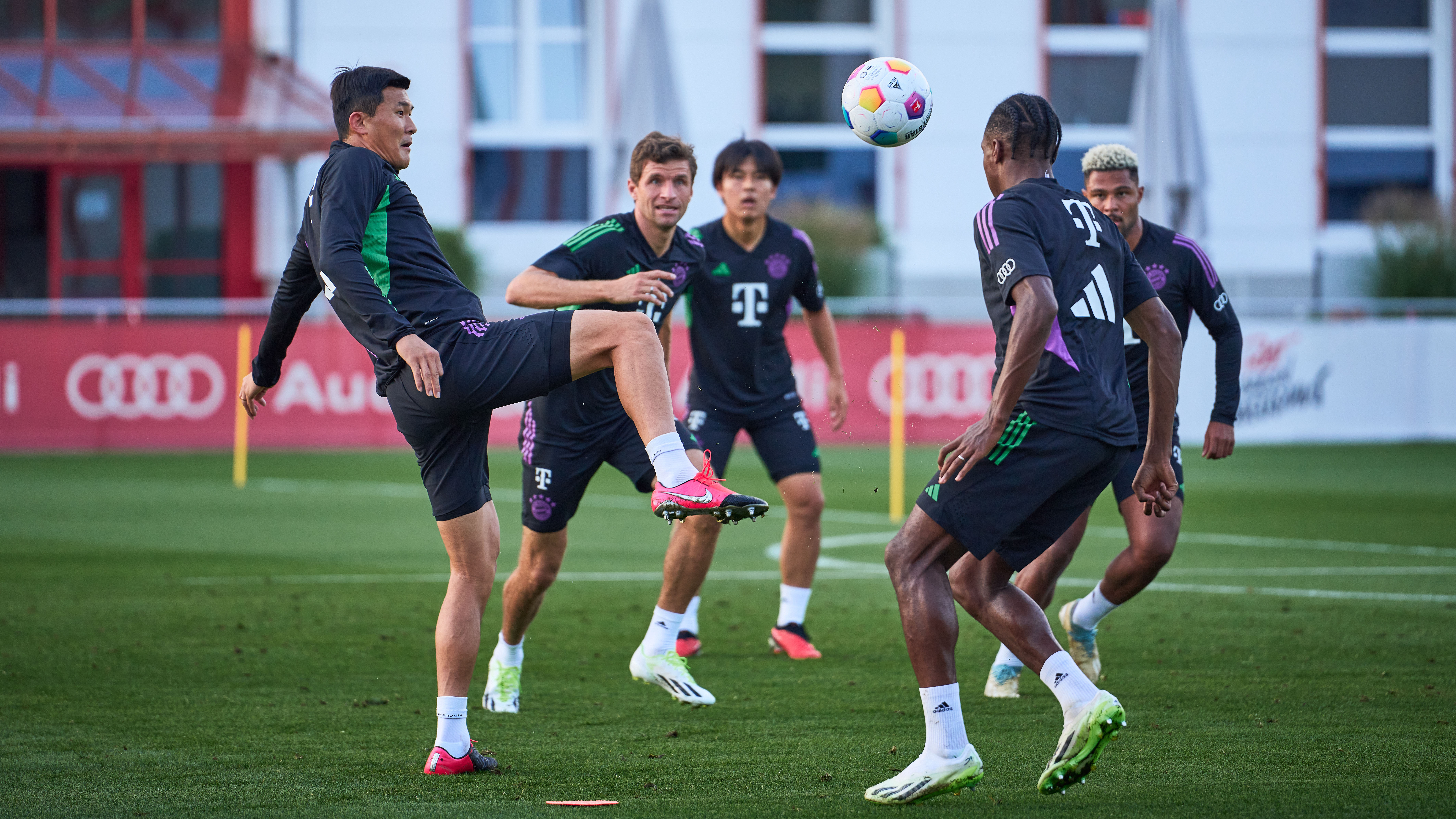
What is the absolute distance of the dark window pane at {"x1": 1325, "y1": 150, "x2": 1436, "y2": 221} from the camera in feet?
114

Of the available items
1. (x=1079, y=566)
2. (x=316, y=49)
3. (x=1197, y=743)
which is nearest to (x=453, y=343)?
(x=1197, y=743)

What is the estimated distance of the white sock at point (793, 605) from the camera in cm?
742

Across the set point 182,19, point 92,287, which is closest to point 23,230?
point 92,287

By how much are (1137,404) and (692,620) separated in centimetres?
243

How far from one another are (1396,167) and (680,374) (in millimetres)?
23195

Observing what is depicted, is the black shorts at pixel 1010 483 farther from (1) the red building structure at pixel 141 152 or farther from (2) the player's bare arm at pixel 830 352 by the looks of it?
(1) the red building structure at pixel 141 152

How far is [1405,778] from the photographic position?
4691 mm

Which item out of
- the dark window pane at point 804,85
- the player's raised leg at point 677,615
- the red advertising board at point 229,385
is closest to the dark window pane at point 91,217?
the red advertising board at point 229,385

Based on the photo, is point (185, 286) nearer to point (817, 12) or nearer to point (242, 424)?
point (242, 424)

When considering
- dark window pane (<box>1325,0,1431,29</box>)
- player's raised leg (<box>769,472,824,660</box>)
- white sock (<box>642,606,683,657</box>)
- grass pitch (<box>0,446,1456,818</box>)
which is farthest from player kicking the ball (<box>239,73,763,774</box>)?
dark window pane (<box>1325,0,1431,29</box>)

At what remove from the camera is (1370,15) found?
35156mm

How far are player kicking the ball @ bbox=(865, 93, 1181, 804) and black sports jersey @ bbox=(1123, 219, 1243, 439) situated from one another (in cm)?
190

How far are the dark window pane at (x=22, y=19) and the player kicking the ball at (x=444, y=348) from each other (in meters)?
28.7

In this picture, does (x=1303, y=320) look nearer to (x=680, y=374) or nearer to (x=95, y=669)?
(x=680, y=374)
